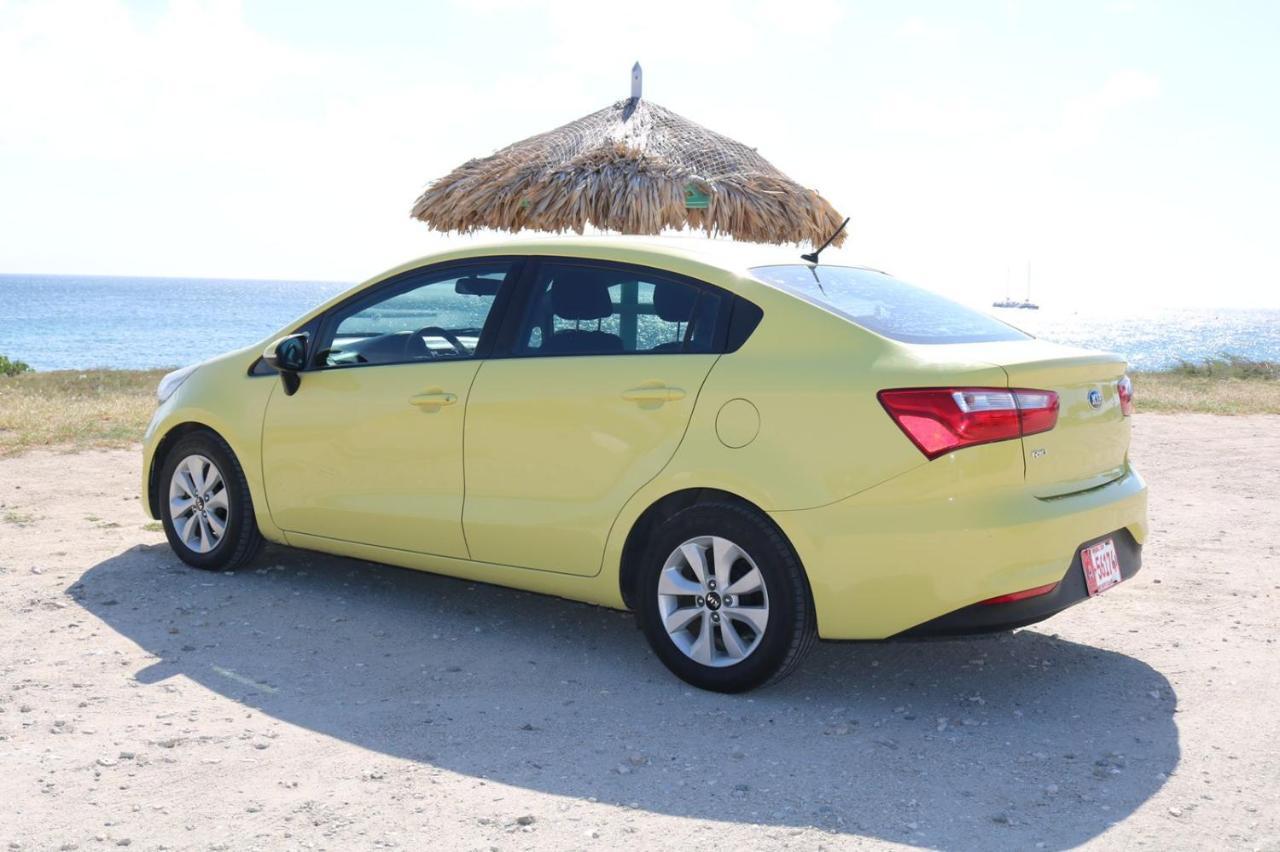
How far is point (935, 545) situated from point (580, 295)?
176 centimetres

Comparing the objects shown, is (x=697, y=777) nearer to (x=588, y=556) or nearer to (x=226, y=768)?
(x=588, y=556)

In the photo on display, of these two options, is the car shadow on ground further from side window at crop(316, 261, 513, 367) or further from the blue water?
the blue water

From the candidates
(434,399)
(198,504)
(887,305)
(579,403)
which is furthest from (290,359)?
(887,305)

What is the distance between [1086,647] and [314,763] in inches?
124

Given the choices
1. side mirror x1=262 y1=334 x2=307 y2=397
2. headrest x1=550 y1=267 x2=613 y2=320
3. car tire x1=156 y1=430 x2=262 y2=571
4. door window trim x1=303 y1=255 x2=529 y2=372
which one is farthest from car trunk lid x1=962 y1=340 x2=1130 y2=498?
car tire x1=156 y1=430 x2=262 y2=571

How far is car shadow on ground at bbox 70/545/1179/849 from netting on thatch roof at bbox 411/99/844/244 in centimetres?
477

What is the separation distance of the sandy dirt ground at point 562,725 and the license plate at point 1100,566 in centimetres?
47

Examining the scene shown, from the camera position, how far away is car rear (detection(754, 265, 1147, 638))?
395 cm

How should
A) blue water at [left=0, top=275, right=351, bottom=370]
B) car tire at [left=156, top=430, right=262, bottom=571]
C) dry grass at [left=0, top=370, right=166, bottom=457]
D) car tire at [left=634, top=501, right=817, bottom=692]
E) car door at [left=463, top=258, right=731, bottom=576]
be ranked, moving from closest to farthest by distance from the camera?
car tire at [left=634, top=501, right=817, bottom=692] < car door at [left=463, top=258, right=731, bottom=576] < car tire at [left=156, top=430, right=262, bottom=571] < dry grass at [left=0, top=370, right=166, bottom=457] < blue water at [left=0, top=275, right=351, bottom=370]

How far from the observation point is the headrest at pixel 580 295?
4820 mm

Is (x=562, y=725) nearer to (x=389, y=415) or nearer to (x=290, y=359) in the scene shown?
(x=389, y=415)

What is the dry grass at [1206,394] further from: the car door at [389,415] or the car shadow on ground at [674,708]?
the car door at [389,415]

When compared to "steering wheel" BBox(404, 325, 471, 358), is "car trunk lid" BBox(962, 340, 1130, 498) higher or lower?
lower

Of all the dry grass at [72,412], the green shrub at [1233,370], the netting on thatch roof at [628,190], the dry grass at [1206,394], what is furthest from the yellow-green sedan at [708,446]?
the green shrub at [1233,370]
